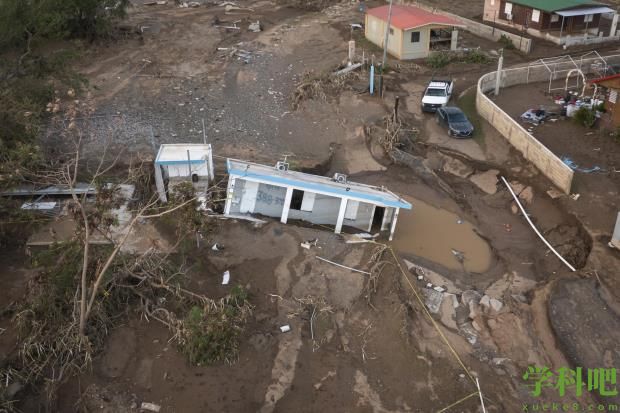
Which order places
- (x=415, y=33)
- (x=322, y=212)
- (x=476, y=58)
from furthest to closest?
1. (x=415, y=33)
2. (x=476, y=58)
3. (x=322, y=212)

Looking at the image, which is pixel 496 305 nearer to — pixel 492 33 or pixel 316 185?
pixel 316 185

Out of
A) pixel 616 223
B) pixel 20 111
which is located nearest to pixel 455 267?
pixel 616 223

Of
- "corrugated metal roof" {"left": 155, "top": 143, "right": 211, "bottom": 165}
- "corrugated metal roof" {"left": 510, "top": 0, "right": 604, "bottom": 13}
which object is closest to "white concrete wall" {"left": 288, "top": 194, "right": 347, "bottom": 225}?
"corrugated metal roof" {"left": 155, "top": 143, "right": 211, "bottom": 165}

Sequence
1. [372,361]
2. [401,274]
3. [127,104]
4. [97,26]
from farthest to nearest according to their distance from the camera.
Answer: [97,26] < [127,104] < [401,274] < [372,361]

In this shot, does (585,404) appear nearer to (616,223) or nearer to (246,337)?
(616,223)

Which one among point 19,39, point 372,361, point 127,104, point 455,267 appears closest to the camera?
point 372,361

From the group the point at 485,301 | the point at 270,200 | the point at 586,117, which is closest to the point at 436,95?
the point at 586,117
